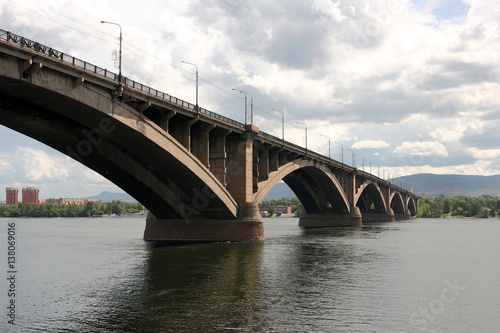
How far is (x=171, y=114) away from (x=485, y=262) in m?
28.0

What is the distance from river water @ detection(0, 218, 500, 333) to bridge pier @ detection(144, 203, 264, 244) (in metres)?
10.4

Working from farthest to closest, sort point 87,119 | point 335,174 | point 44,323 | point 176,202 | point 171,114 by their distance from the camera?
point 335,174, point 176,202, point 171,114, point 87,119, point 44,323

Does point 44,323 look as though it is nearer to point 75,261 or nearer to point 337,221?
point 75,261

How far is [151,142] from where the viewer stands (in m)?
38.2

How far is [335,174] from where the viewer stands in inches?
3745

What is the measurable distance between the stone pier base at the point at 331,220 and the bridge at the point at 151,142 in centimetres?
3206

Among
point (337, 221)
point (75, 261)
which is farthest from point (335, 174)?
point (75, 261)

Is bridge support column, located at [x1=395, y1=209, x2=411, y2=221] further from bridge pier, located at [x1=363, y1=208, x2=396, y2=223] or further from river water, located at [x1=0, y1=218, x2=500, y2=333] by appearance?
river water, located at [x1=0, y1=218, x2=500, y2=333]

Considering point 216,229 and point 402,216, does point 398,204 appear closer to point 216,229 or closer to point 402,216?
point 402,216

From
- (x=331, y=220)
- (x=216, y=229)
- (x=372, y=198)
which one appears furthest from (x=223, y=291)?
(x=372, y=198)

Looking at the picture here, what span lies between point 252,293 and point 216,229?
27.7 meters

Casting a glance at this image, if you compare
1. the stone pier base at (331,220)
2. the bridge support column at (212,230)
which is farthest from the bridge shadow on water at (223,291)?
the stone pier base at (331,220)

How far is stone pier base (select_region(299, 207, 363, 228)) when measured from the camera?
97000 millimetres

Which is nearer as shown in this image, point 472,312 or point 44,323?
point 44,323
